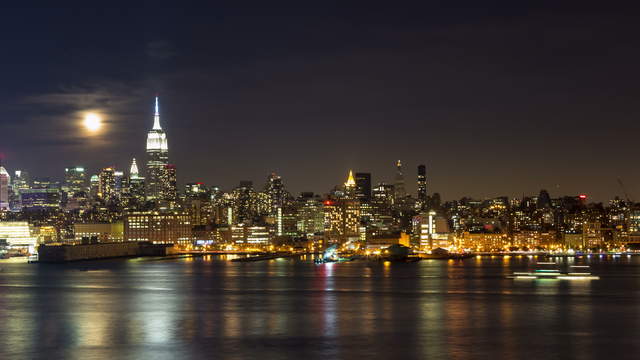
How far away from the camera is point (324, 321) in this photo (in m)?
49.0

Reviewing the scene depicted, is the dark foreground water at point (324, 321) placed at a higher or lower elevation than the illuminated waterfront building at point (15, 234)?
lower

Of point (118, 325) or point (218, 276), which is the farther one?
point (218, 276)

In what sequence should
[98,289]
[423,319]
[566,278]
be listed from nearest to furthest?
1. [423,319]
2. [98,289]
3. [566,278]

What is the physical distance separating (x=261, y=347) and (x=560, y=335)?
1322 cm

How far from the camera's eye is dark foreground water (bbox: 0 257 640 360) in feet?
125

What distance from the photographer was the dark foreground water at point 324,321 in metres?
38.1

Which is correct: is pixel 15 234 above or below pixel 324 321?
above

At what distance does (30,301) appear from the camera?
65125 mm

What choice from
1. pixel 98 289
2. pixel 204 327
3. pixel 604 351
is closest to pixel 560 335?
pixel 604 351

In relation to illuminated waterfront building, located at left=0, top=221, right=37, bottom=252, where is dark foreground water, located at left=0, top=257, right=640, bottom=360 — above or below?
below

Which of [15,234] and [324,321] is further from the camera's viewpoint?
[15,234]

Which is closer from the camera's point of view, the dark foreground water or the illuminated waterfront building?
the dark foreground water

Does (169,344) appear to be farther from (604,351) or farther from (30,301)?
(30,301)

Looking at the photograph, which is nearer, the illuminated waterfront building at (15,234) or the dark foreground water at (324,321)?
the dark foreground water at (324,321)
